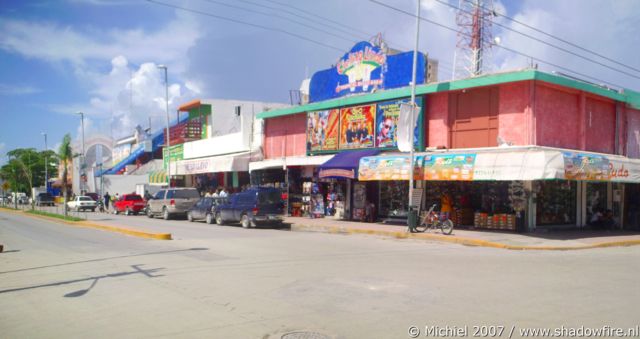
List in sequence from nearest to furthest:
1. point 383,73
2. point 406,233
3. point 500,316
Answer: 1. point 500,316
2. point 406,233
3. point 383,73

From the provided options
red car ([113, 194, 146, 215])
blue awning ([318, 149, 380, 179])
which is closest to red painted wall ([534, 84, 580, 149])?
blue awning ([318, 149, 380, 179])

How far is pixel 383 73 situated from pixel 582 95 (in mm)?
8834

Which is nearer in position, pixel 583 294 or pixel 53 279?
pixel 583 294

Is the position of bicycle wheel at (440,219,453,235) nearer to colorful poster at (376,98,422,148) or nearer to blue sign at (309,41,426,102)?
colorful poster at (376,98,422,148)

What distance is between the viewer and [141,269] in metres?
11.8

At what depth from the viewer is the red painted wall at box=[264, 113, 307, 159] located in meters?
30.9

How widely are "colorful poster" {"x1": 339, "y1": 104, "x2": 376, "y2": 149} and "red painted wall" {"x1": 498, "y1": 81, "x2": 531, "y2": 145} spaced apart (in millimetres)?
6532

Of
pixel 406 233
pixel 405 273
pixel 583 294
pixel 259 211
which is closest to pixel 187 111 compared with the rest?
pixel 259 211

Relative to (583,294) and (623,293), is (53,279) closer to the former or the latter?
(583,294)

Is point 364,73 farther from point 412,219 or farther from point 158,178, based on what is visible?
point 158,178

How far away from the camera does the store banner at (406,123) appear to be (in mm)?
21100

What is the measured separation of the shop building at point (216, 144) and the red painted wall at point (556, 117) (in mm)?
18634

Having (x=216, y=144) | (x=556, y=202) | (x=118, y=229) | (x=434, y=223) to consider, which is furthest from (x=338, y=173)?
(x=216, y=144)

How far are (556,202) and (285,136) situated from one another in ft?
53.1
